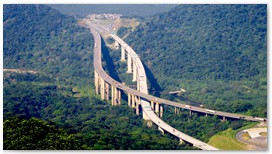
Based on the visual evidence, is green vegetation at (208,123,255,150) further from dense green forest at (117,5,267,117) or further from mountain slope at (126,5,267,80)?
mountain slope at (126,5,267,80)

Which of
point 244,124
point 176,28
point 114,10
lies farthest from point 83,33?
point 244,124

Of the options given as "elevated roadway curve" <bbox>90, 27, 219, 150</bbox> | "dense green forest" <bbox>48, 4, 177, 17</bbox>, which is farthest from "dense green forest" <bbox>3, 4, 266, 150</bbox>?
"dense green forest" <bbox>48, 4, 177, 17</bbox>

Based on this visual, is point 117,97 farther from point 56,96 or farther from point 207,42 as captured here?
point 207,42

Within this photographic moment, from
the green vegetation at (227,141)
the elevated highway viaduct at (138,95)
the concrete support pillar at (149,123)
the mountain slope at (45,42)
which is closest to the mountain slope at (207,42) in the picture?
the elevated highway viaduct at (138,95)

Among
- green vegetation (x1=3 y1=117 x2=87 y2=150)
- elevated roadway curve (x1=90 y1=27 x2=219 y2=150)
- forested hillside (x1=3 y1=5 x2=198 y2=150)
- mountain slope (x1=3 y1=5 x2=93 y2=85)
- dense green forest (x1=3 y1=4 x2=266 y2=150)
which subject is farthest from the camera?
mountain slope (x1=3 y1=5 x2=93 y2=85)

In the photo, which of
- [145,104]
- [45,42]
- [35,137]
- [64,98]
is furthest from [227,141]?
[45,42]
